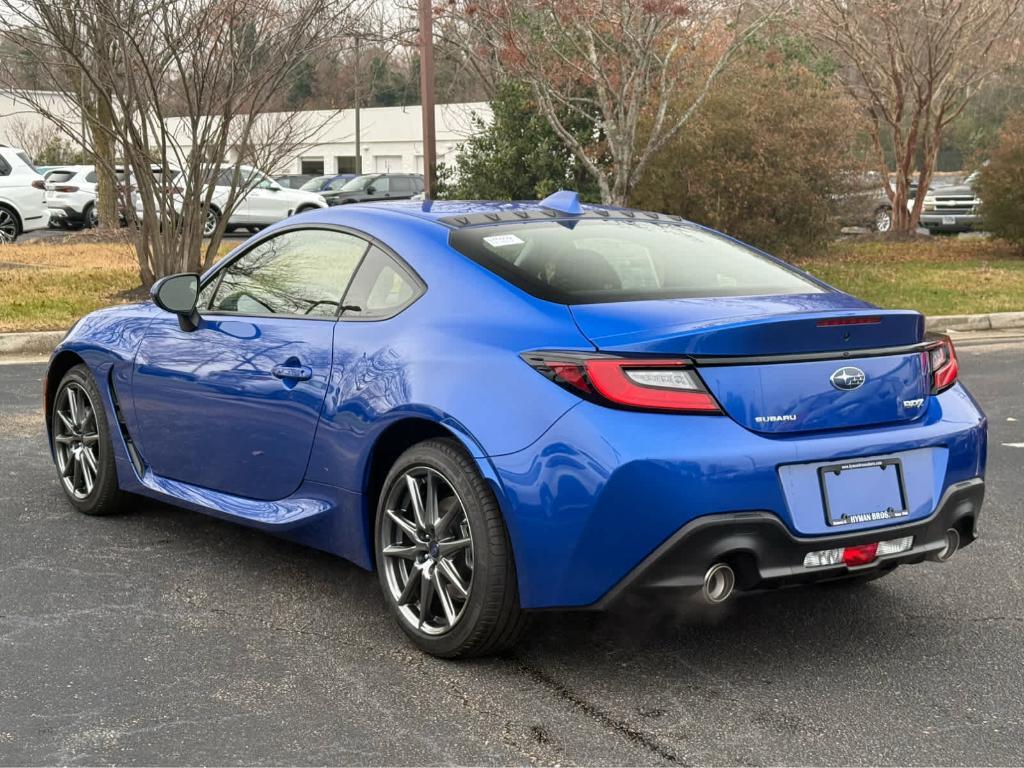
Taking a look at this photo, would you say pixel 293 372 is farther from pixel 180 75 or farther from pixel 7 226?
pixel 7 226

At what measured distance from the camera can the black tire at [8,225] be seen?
73.3ft

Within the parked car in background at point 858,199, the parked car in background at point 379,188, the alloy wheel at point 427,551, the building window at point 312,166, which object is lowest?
the building window at point 312,166

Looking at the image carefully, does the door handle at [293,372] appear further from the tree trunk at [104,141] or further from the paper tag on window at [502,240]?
the tree trunk at [104,141]

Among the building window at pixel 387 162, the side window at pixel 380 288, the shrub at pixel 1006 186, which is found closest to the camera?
the side window at pixel 380 288

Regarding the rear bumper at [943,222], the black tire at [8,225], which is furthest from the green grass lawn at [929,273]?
the black tire at [8,225]

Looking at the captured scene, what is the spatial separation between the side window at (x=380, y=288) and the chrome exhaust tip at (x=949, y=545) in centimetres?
181

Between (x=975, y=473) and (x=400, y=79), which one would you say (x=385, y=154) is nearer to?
(x=400, y=79)

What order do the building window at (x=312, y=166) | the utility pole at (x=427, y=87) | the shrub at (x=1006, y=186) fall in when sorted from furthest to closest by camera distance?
1. the building window at (x=312, y=166)
2. the shrub at (x=1006, y=186)
3. the utility pole at (x=427, y=87)

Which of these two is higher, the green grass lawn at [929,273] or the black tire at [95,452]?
the black tire at [95,452]

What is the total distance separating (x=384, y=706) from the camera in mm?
3793

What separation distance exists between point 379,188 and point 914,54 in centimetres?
1610

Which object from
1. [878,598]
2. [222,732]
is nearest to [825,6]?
[878,598]

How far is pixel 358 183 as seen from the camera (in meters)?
36.5

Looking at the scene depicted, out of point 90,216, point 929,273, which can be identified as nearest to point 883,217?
point 929,273
